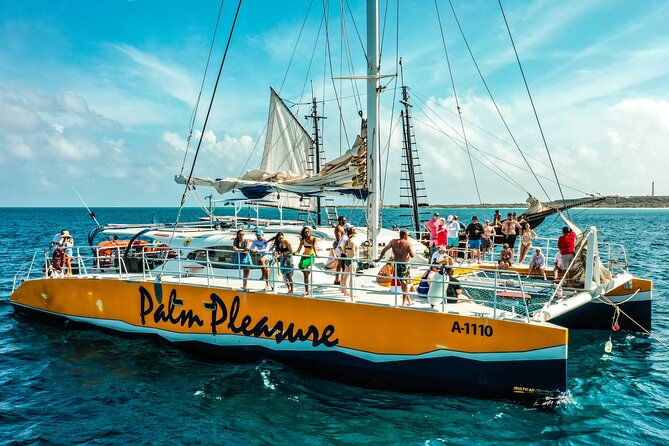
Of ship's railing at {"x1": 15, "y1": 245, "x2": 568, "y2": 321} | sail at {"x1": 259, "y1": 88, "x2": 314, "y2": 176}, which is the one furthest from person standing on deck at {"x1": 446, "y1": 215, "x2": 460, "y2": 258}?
sail at {"x1": 259, "y1": 88, "x2": 314, "y2": 176}

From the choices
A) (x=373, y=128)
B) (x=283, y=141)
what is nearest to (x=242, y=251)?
(x=373, y=128)

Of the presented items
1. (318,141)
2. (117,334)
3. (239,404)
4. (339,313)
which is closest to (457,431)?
(339,313)

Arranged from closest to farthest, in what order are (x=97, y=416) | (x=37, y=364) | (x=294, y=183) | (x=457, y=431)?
1. (x=457, y=431)
2. (x=97, y=416)
3. (x=37, y=364)
4. (x=294, y=183)

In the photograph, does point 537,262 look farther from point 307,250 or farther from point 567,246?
point 307,250

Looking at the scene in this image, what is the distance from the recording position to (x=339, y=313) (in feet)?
32.3

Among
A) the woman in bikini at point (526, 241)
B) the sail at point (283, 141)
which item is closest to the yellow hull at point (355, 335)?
the woman in bikini at point (526, 241)

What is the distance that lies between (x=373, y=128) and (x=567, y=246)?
19.0ft

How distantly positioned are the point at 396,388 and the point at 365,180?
18.7 feet

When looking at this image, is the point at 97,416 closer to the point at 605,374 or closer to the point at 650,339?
the point at 605,374

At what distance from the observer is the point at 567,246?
38.2 ft

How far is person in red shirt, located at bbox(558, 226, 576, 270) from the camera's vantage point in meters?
11.6

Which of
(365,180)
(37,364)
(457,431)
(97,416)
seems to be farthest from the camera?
(365,180)

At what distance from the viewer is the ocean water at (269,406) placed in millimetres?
7879

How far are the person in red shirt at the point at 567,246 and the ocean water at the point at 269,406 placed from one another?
8.17ft
